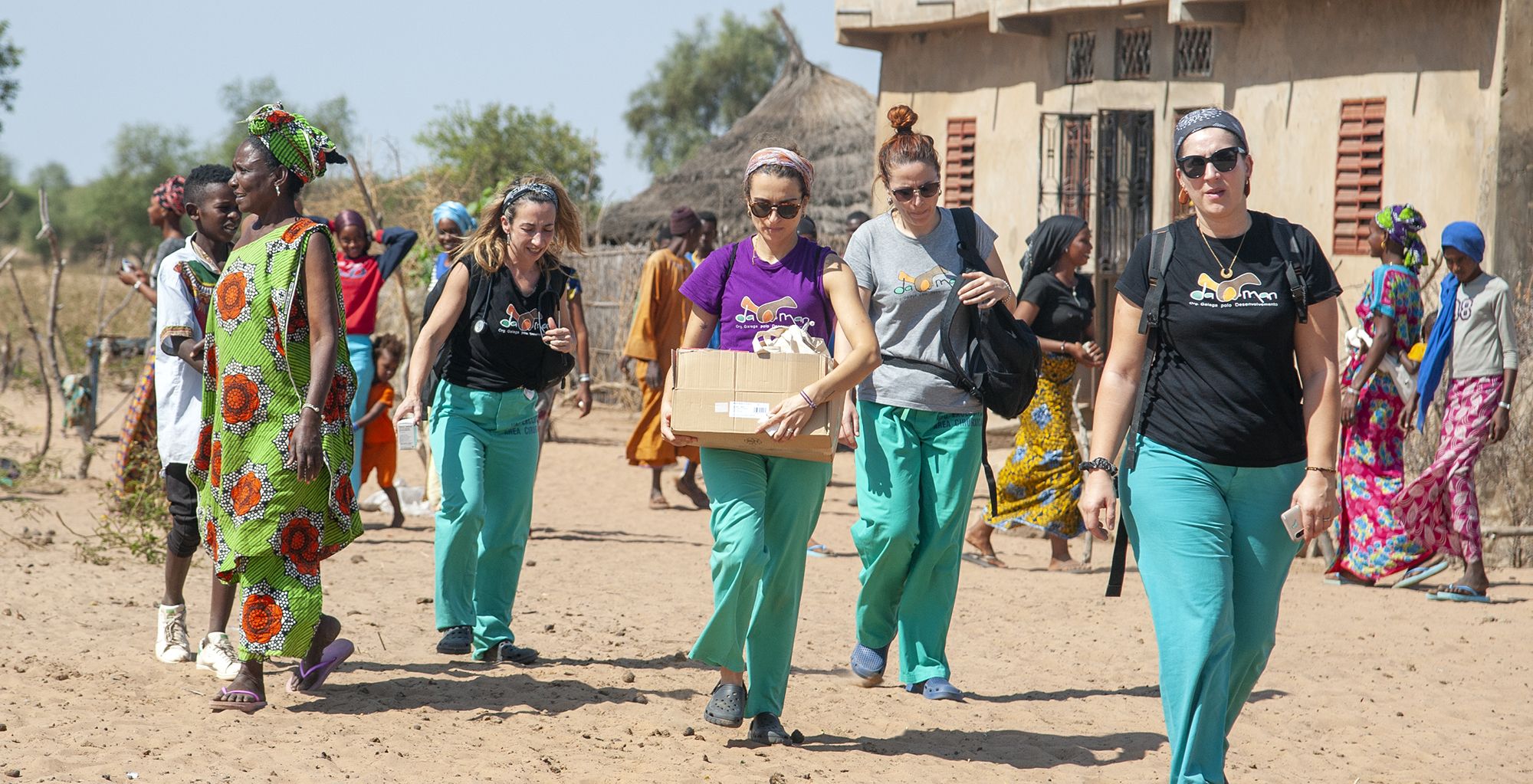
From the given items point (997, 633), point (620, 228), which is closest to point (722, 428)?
point (997, 633)

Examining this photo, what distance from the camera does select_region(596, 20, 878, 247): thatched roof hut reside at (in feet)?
69.2

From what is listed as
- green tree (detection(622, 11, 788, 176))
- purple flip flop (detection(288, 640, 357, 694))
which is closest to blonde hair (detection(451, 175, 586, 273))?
purple flip flop (detection(288, 640, 357, 694))

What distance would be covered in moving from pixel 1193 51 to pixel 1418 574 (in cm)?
779

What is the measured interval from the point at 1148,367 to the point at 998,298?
1261 mm

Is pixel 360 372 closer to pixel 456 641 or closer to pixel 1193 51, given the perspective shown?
pixel 456 641

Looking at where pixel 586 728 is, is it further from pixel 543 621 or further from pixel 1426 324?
pixel 1426 324

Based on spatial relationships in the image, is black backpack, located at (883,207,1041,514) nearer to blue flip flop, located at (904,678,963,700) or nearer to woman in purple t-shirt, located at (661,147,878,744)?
woman in purple t-shirt, located at (661,147,878,744)

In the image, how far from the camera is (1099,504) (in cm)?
381

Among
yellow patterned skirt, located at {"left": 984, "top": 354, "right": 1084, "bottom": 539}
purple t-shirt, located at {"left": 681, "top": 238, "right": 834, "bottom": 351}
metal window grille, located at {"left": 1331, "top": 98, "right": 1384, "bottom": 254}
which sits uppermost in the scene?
metal window grille, located at {"left": 1331, "top": 98, "right": 1384, "bottom": 254}

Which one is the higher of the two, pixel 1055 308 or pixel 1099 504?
pixel 1055 308

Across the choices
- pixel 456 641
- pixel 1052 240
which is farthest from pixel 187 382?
pixel 1052 240

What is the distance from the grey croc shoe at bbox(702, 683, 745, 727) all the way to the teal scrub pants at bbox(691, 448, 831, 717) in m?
0.03

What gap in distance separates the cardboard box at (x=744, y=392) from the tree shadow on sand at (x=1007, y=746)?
106 cm

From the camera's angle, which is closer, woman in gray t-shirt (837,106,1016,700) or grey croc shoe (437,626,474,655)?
woman in gray t-shirt (837,106,1016,700)
